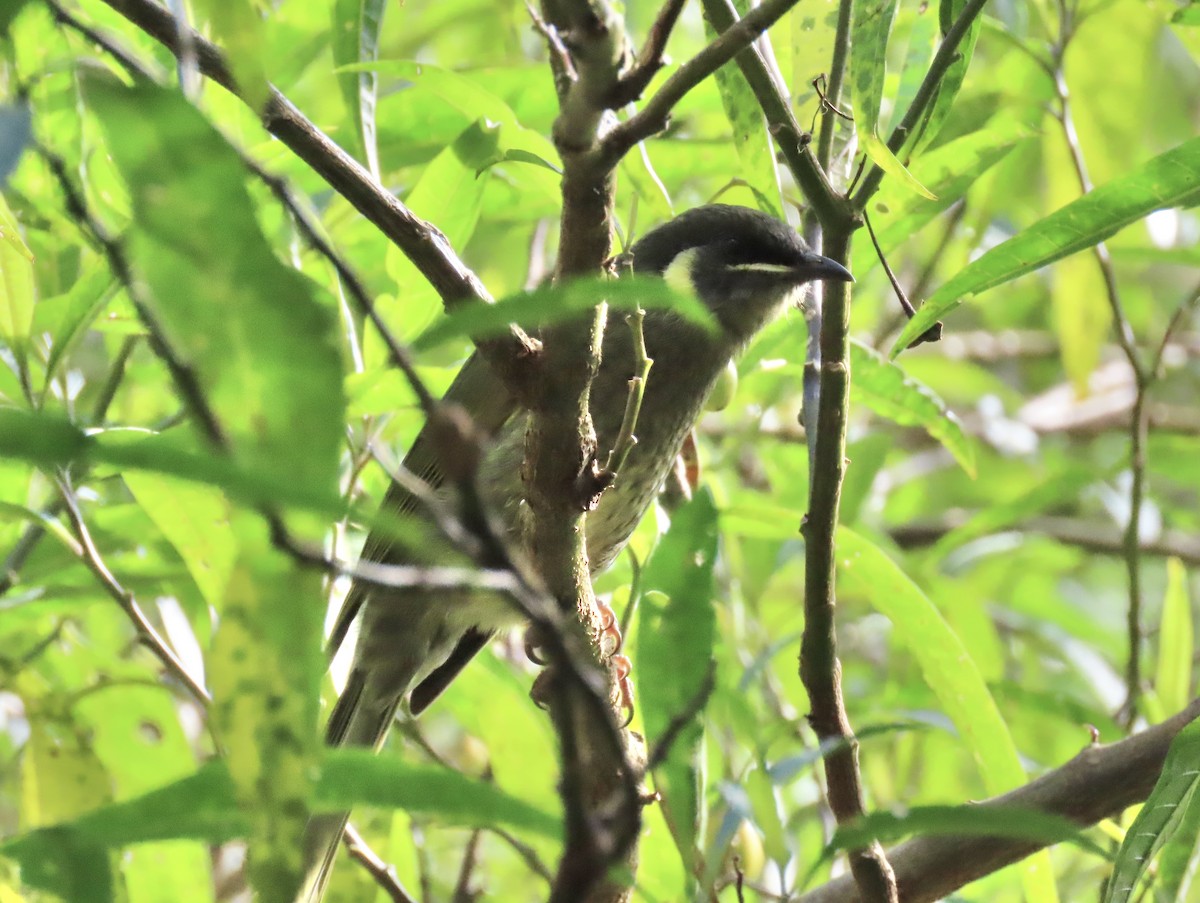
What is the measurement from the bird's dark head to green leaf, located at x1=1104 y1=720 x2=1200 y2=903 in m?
1.67

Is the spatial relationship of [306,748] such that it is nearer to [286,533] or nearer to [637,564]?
[286,533]

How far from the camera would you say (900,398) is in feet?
9.50

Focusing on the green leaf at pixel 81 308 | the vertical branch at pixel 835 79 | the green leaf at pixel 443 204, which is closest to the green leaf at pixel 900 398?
the vertical branch at pixel 835 79

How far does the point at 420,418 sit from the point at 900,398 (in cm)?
108

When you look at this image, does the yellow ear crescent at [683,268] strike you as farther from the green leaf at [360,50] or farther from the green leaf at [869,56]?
the green leaf at [869,56]

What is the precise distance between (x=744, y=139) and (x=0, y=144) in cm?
142

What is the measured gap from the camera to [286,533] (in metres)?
0.97

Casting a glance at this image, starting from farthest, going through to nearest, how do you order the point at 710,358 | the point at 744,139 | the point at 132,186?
the point at 710,358
the point at 744,139
the point at 132,186

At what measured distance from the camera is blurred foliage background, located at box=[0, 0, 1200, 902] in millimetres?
992

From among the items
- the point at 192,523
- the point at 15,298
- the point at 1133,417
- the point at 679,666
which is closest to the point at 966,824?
the point at 679,666

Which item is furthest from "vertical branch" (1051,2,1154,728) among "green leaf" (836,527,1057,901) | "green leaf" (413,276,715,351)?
"green leaf" (413,276,715,351)

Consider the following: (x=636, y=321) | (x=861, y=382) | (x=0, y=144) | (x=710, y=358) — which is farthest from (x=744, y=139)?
(x=0, y=144)

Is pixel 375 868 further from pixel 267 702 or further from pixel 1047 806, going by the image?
pixel 267 702

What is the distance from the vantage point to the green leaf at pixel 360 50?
2.64 metres
